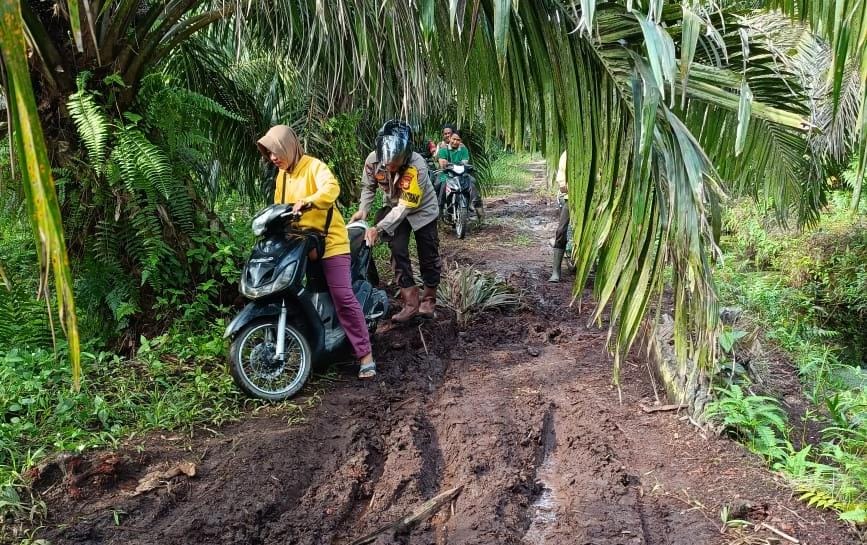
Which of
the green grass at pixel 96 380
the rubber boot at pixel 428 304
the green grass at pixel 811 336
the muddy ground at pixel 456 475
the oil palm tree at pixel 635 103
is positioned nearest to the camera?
the oil palm tree at pixel 635 103

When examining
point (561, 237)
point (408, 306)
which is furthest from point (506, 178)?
point (408, 306)

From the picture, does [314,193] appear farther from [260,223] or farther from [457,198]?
[457,198]

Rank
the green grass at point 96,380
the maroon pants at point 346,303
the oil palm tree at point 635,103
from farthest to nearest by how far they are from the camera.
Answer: the maroon pants at point 346,303
the green grass at point 96,380
the oil palm tree at point 635,103

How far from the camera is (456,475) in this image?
139 inches

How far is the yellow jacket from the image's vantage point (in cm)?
436

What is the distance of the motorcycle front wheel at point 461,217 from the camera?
10.5 meters

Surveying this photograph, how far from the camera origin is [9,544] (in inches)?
109

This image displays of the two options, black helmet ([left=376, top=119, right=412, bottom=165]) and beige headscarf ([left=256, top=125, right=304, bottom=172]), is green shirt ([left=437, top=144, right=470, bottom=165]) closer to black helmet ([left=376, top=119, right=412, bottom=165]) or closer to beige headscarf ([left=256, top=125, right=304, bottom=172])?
black helmet ([left=376, top=119, right=412, bottom=165])

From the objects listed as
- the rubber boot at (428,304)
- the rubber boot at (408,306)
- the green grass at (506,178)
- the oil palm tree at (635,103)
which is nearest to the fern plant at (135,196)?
the oil palm tree at (635,103)

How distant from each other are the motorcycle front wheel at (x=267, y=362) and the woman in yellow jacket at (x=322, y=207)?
42 centimetres

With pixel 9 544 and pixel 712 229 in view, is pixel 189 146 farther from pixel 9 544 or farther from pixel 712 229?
pixel 712 229

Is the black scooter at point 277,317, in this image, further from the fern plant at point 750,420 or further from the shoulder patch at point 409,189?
the fern plant at point 750,420

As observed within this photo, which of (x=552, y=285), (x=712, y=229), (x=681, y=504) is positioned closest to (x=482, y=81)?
(x=712, y=229)

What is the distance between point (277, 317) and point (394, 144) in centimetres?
183
